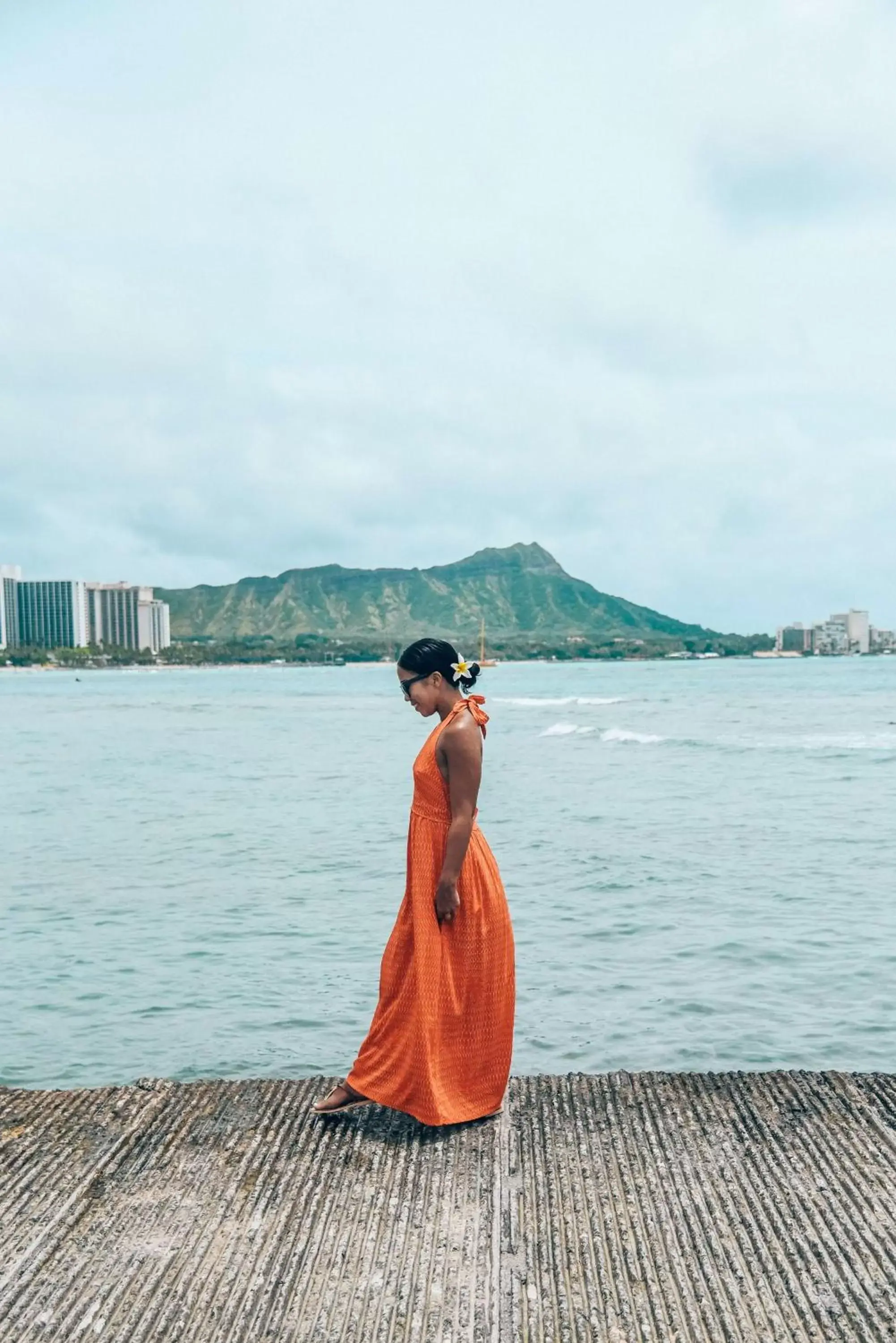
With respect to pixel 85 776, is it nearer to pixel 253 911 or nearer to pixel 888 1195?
pixel 253 911

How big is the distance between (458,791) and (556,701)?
69537mm

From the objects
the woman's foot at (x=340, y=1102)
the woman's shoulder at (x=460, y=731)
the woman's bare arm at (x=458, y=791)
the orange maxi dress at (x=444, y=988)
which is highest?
the woman's shoulder at (x=460, y=731)

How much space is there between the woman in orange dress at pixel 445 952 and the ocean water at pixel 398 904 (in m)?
2.53

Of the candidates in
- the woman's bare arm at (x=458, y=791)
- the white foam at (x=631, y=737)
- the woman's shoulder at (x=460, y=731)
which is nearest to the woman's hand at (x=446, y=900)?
the woman's bare arm at (x=458, y=791)

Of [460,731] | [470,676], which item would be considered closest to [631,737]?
[470,676]

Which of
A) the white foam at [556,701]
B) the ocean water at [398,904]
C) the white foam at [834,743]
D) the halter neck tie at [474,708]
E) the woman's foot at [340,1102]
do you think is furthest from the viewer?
the white foam at [556,701]

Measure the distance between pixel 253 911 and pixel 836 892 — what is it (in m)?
5.76

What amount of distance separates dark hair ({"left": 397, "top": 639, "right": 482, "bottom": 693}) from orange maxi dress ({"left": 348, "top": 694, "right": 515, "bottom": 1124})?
0.10 metres

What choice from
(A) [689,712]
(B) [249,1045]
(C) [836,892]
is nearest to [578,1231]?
(B) [249,1045]

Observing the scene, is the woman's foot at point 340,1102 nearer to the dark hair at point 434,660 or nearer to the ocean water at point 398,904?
the dark hair at point 434,660

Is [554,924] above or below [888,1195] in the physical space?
below

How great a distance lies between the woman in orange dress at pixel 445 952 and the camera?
3.83 meters

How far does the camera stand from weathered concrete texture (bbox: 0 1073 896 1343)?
2.84m

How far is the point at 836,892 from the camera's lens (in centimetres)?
1134
